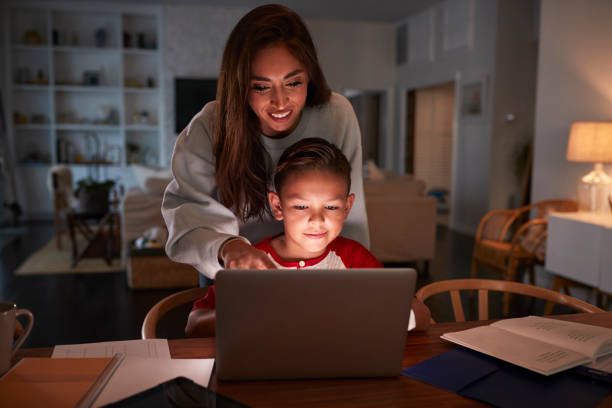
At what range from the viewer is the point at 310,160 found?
3.50 feet

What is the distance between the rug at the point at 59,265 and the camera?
426 cm

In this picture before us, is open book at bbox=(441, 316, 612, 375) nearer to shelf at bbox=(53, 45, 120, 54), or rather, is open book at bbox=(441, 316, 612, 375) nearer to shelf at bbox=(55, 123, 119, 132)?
shelf at bbox=(55, 123, 119, 132)

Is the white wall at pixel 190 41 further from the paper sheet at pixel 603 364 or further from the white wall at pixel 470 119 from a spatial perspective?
the paper sheet at pixel 603 364

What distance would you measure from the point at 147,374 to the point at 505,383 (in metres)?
0.54

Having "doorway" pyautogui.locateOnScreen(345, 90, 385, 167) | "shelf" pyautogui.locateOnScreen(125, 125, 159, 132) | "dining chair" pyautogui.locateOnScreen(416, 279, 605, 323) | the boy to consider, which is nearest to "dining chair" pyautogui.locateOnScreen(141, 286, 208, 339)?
the boy

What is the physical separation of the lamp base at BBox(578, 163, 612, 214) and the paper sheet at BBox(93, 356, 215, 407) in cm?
331

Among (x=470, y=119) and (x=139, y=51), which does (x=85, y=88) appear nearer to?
(x=139, y=51)

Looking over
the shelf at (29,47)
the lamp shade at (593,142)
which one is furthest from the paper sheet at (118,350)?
the shelf at (29,47)

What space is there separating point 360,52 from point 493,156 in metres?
3.39

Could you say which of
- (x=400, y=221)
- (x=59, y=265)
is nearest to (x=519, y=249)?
(x=400, y=221)

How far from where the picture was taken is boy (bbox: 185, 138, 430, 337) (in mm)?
1042

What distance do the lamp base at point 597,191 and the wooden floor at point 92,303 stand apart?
78 cm

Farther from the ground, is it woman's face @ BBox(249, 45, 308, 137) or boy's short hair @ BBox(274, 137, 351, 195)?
woman's face @ BBox(249, 45, 308, 137)

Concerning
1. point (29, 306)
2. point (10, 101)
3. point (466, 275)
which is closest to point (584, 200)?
point (466, 275)
